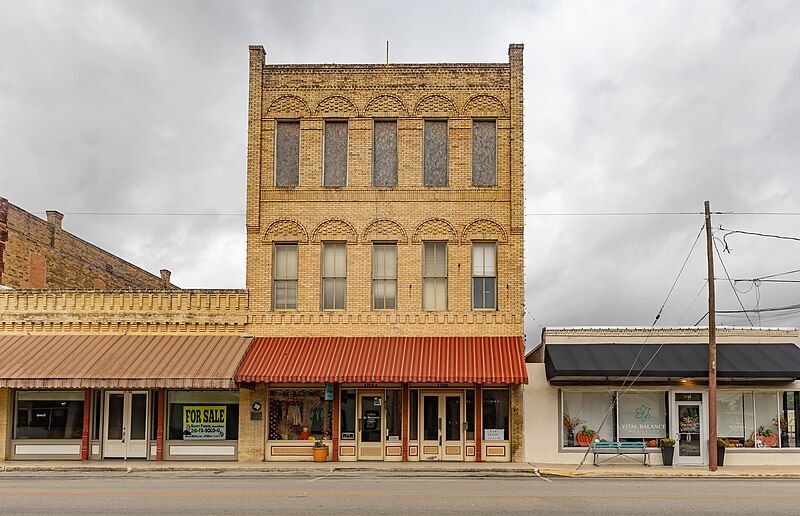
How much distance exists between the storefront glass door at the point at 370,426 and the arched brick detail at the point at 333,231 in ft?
16.6

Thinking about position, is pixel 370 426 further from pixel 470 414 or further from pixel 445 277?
pixel 445 277

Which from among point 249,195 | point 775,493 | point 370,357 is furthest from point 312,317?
point 775,493

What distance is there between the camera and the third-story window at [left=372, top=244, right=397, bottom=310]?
Answer: 26641mm

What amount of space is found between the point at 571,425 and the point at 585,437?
0.55m

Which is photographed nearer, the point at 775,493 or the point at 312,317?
the point at 775,493

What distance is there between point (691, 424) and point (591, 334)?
403 centimetres

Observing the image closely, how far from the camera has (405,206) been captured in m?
26.8

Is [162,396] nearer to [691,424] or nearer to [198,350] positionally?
[198,350]

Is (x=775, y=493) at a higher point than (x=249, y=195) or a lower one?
lower

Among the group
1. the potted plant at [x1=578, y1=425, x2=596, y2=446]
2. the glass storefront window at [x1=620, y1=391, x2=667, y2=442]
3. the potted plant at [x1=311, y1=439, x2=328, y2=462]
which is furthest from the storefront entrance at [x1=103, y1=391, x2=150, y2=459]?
the glass storefront window at [x1=620, y1=391, x2=667, y2=442]

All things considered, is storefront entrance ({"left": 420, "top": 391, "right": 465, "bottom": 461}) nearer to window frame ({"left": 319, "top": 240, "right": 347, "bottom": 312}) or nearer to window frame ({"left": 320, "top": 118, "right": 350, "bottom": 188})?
window frame ({"left": 319, "top": 240, "right": 347, "bottom": 312})

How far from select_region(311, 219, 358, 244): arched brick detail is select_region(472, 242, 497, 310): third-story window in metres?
4.06

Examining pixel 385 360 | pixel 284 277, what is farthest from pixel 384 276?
pixel 284 277

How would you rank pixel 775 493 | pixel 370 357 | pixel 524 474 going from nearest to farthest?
pixel 775 493 < pixel 524 474 < pixel 370 357
